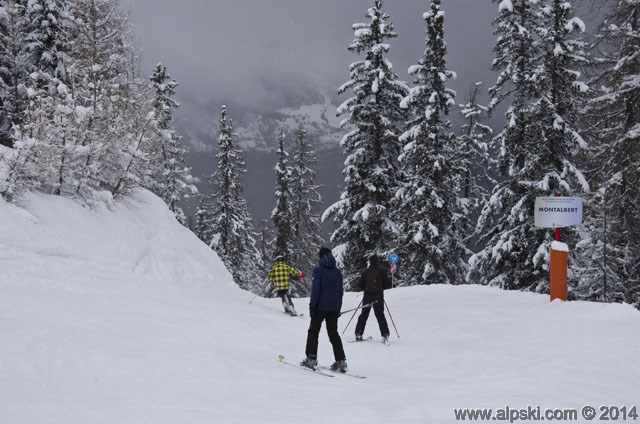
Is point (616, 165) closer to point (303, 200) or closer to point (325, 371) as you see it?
point (325, 371)

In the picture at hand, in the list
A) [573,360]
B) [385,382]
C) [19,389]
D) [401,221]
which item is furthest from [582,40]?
[19,389]

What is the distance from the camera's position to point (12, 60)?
74.0 feet

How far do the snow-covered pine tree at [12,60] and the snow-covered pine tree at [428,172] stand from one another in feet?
62.3

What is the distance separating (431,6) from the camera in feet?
77.4

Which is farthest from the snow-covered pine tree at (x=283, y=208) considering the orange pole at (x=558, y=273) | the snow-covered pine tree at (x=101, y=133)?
the orange pole at (x=558, y=273)

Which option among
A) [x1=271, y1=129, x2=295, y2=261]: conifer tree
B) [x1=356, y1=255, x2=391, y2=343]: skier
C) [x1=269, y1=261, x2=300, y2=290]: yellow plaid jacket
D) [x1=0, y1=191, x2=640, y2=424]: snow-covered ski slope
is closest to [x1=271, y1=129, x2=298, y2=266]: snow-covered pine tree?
[x1=271, y1=129, x2=295, y2=261]: conifer tree

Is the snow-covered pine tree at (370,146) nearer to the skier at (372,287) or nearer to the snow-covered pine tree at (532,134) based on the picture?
the snow-covered pine tree at (532,134)

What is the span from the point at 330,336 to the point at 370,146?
16753 mm

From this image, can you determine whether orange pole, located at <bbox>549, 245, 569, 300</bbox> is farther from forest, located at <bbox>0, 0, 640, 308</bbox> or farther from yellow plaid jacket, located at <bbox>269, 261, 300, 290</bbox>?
yellow plaid jacket, located at <bbox>269, 261, 300, 290</bbox>

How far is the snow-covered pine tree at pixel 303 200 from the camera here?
36.7 m

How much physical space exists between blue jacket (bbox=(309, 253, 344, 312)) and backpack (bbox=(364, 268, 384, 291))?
294 cm

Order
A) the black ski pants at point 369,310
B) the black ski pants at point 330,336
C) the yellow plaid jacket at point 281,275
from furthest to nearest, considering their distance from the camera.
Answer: the yellow plaid jacket at point 281,275 → the black ski pants at point 369,310 → the black ski pants at point 330,336

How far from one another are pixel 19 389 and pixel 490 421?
212 inches

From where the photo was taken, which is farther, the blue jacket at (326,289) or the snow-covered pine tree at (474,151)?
the snow-covered pine tree at (474,151)
